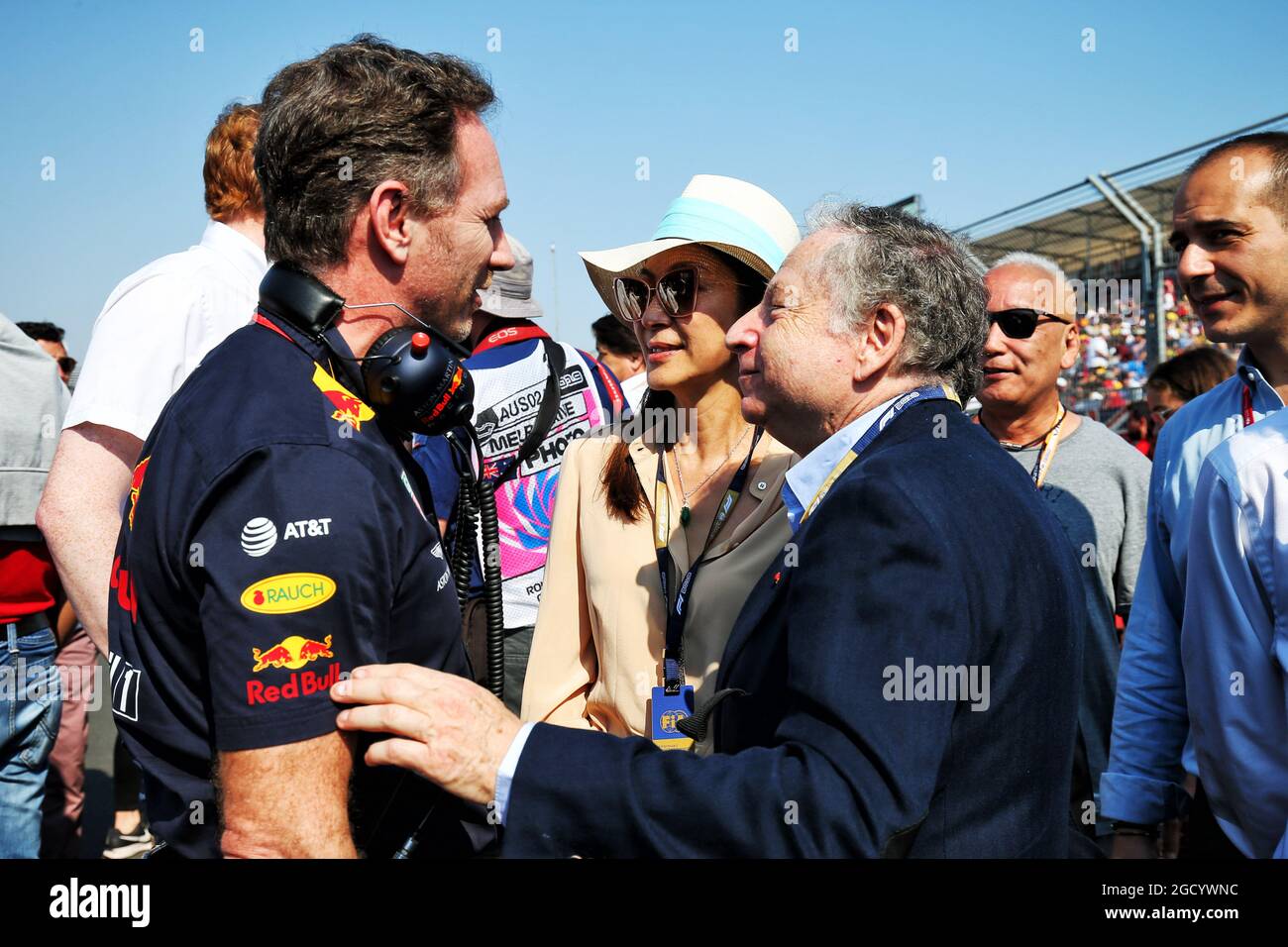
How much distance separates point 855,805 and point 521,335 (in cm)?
287

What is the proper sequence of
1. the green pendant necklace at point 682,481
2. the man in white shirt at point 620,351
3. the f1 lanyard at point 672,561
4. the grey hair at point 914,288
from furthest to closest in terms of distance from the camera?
the man in white shirt at point 620,351 → the green pendant necklace at point 682,481 → the f1 lanyard at point 672,561 → the grey hair at point 914,288

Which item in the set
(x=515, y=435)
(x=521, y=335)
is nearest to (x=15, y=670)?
(x=515, y=435)

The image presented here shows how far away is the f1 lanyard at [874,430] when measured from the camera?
2.15 m

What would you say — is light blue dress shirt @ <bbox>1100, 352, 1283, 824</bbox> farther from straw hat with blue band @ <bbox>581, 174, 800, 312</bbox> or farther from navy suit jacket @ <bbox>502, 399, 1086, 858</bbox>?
straw hat with blue band @ <bbox>581, 174, 800, 312</bbox>

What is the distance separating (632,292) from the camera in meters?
3.37

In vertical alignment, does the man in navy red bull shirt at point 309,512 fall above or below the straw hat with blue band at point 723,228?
below

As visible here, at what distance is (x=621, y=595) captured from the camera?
2996mm

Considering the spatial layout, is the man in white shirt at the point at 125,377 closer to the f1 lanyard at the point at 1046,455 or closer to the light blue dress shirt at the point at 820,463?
the light blue dress shirt at the point at 820,463

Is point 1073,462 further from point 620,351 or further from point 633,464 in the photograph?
point 620,351

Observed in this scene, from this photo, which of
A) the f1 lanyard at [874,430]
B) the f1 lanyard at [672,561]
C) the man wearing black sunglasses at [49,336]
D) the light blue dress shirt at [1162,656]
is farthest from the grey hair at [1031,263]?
the man wearing black sunglasses at [49,336]

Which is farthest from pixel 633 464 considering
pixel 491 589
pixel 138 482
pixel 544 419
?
pixel 138 482

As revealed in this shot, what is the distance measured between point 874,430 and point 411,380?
938 millimetres

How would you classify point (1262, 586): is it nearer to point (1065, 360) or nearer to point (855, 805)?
point (855, 805)

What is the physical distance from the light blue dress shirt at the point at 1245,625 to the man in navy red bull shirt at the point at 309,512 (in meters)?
1.50
